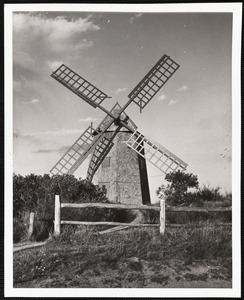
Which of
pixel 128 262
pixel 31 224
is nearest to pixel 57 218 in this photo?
pixel 31 224

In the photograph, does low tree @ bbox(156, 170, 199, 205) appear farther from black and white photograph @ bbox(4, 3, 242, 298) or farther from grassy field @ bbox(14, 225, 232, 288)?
grassy field @ bbox(14, 225, 232, 288)

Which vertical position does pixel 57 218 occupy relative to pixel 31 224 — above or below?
above

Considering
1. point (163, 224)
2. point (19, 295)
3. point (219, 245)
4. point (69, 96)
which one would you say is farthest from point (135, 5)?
point (19, 295)

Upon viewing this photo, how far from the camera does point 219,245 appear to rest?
665cm

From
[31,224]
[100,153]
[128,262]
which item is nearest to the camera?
[128,262]

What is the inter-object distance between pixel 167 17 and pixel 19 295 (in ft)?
21.0

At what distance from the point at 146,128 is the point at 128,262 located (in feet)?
12.2

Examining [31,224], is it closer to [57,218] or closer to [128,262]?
[57,218]

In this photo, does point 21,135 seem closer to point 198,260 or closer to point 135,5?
point 135,5

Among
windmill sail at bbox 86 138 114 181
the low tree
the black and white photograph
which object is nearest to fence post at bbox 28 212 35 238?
the black and white photograph

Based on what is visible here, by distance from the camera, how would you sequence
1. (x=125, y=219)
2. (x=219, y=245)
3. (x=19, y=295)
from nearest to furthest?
(x=19, y=295)
(x=219, y=245)
(x=125, y=219)

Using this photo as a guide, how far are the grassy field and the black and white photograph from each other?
21mm

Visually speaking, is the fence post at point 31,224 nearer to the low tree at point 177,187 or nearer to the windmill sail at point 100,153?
the windmill sail at point 100,153

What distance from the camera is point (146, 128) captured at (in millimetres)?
8727
